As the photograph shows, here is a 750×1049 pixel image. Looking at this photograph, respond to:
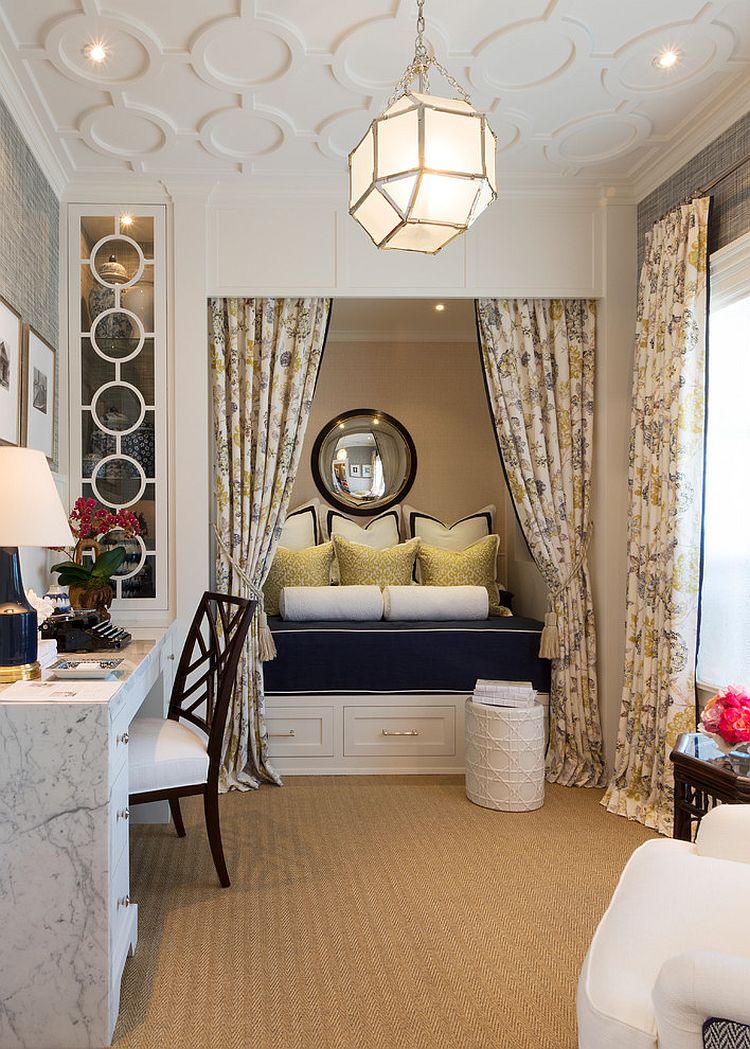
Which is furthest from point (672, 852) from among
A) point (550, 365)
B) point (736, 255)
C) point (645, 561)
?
point (550, 365)

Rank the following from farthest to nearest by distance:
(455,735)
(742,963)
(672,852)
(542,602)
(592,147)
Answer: (542,602) → (455,735) → (592,147) → (672,852) → (742,963)

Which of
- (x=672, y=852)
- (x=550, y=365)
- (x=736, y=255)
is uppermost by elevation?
(x=736, y=255)

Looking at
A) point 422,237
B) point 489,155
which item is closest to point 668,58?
point 489,155

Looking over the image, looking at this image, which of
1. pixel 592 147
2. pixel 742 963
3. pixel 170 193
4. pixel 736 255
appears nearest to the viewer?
pixel 742 963

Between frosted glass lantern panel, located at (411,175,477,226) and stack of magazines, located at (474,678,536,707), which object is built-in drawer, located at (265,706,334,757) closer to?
stack of magazines, located at (474,678,536,707)

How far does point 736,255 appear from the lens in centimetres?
318

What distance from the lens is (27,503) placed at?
7.75 feet

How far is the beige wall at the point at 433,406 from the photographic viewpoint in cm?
557

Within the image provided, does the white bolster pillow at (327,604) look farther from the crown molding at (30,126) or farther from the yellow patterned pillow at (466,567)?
the crown molding at (30,126)

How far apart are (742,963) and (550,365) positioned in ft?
10.7

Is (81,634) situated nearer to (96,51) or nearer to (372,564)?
(96,51)

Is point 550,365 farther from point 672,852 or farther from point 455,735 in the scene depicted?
point 672,852

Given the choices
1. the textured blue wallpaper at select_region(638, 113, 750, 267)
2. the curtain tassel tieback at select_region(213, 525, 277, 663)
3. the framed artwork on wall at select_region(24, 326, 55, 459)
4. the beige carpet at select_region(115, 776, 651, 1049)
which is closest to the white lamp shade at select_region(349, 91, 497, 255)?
the textured blue wallpaper at select_region(638, 113, 750, 267)

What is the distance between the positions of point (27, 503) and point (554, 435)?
8.56 ft
